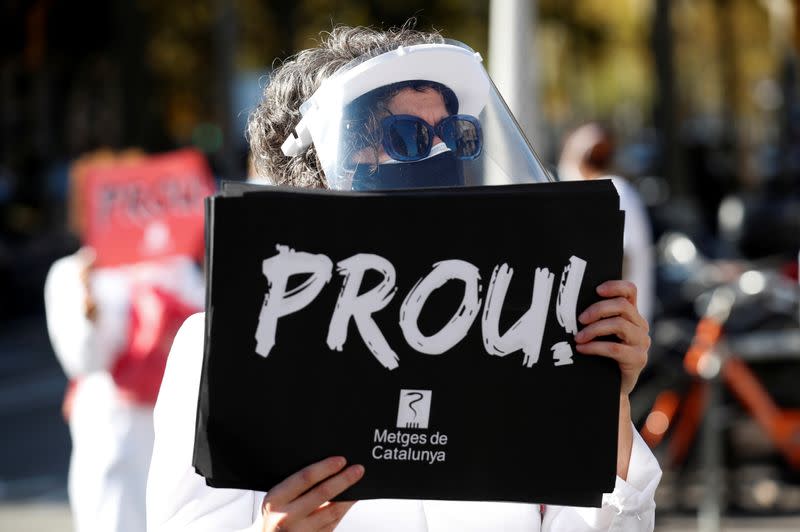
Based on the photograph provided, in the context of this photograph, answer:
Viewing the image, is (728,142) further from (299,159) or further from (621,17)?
(299,159)

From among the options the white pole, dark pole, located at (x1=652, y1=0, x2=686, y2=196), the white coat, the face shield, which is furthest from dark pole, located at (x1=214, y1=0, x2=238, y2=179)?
the face shield

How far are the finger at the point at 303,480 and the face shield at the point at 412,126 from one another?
472 mm

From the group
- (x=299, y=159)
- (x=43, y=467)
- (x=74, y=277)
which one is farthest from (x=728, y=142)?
(x=299, y=159)

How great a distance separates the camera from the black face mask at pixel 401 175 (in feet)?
6.42

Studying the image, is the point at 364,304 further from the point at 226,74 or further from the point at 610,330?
the point at 226,74

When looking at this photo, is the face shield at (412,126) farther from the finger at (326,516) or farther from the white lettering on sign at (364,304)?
the finger at (326,516)

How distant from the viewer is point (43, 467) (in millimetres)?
9078

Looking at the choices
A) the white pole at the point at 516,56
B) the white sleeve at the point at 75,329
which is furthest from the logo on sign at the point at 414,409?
the white pole at the point at 516,56

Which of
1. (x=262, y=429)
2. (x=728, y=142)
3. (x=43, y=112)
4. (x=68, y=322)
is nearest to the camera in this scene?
(x=262, y=429)

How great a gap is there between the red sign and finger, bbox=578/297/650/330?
3.35m

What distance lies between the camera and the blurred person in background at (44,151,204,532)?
176 inches

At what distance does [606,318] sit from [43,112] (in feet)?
107

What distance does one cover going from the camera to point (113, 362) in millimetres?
4645

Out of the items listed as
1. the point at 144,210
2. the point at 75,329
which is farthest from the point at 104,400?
the point at 144,210
